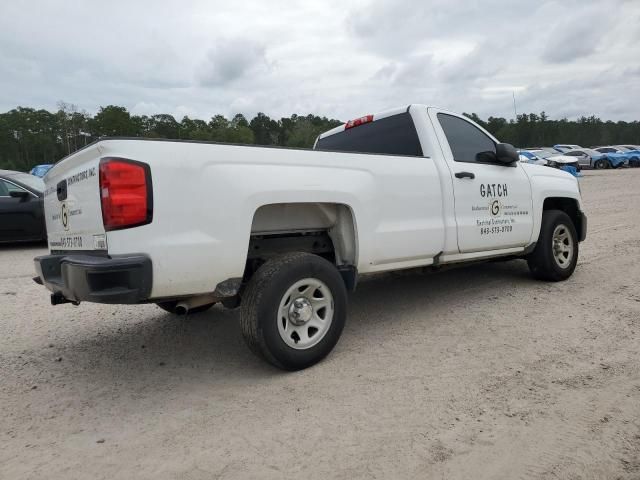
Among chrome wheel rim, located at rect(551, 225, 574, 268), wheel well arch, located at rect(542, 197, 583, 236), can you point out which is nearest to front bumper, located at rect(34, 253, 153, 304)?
chrome wheel rim, located at rect(551, 225, 574, 268)

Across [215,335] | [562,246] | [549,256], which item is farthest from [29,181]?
[562,246]

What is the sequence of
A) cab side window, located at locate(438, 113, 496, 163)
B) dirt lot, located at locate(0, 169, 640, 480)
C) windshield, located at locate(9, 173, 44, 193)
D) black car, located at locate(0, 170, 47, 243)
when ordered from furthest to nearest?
windshield, located at locate(9, 173, 44, 193) < black car, located at locate(0, 170, 47, 243) < cab side window, located at locate(438, 113, 496, 163) < dirt lot, located at locate(0, 169, 640, 480)

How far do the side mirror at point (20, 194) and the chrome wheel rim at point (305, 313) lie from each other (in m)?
8.03

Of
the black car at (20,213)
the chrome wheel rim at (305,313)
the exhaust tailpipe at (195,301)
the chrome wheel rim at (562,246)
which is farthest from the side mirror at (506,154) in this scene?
the black car at (20,213)

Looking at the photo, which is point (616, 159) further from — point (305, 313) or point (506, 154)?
point (305, 313)

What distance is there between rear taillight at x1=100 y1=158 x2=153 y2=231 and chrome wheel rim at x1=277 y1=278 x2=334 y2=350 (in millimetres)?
1048

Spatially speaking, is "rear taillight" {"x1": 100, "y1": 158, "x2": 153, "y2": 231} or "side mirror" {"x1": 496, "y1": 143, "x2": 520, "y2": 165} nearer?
"rear taillight" {"x1": 100, "y1": 158, "x2": 153, "y2": 231}

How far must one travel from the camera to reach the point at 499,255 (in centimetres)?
493

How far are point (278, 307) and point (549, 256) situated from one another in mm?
3648

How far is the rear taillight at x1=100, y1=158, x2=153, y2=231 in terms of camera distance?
2.61 meters

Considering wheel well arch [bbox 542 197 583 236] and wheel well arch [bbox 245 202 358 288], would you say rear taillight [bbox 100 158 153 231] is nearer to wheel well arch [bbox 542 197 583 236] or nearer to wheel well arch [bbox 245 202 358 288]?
wheel well arch [bbox 245 202 358 288]

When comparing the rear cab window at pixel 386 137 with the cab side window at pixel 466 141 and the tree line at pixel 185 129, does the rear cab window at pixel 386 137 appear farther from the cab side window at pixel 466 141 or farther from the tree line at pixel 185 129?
the tree line at pixel 185 129

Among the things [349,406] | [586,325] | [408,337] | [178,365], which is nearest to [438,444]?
[349,406]

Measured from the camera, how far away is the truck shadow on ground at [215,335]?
3.46 meters
